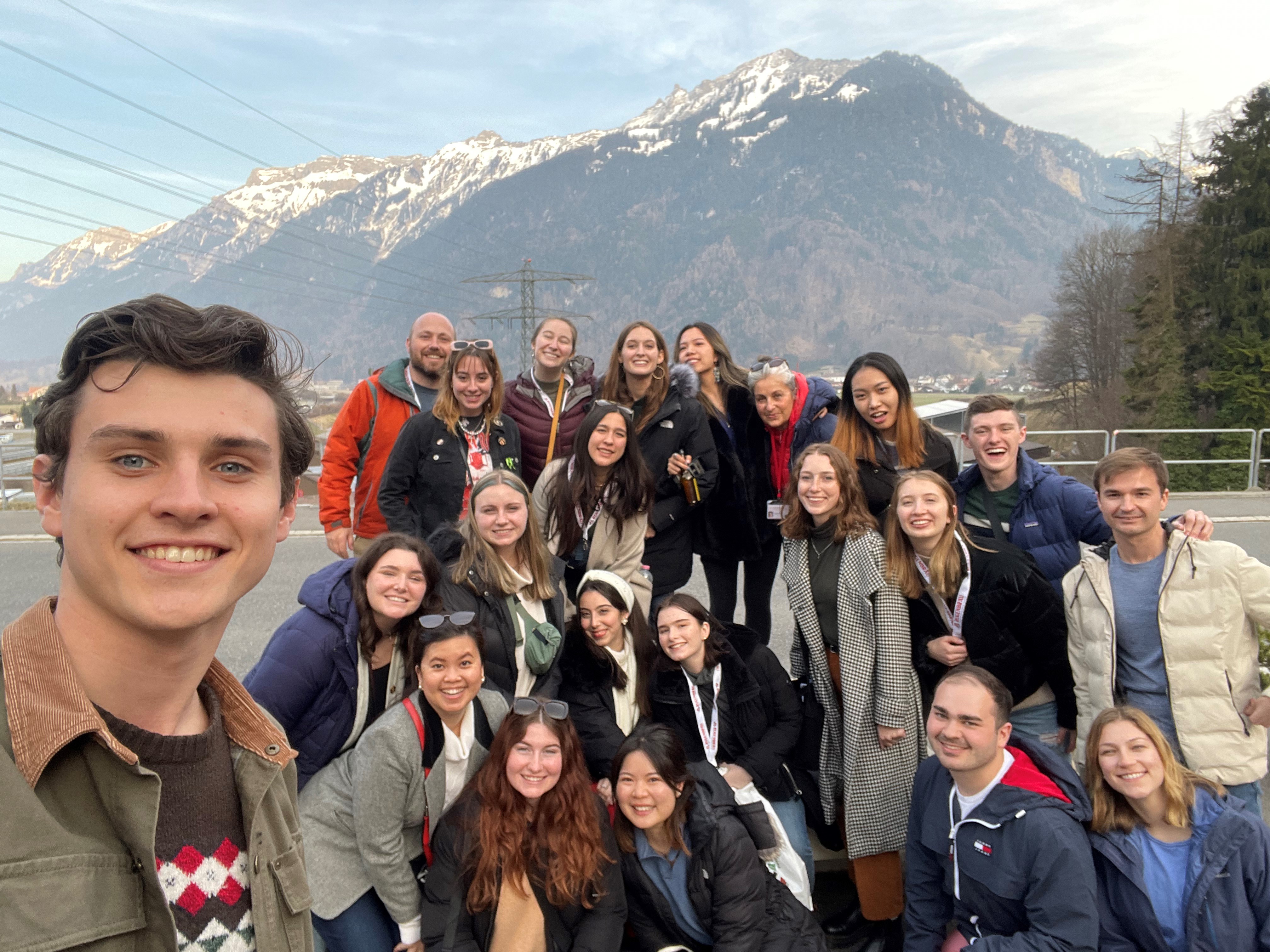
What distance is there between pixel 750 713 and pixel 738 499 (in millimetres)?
1395

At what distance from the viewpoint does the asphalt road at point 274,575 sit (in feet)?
21.3

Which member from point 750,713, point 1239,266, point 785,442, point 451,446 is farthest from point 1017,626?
point 1239,266

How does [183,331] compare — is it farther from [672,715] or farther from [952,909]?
[952,909]

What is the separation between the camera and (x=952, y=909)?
3.04 metres

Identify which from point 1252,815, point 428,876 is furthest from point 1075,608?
point 428,876

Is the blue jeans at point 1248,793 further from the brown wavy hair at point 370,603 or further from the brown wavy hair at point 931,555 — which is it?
the brown wavy hair at point 370,603

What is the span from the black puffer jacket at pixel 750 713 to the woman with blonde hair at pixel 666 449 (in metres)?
0.84

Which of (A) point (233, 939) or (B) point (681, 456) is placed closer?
(A) point (233, 939)

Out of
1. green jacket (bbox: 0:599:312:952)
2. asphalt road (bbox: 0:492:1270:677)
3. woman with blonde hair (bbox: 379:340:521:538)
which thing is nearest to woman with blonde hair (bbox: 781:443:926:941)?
woman with blonde hair (bbox: 379:340:521:538)

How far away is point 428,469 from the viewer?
4387mm

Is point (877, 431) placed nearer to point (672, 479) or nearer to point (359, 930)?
point (672, 479)

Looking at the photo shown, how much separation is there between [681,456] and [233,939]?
11.3 feet

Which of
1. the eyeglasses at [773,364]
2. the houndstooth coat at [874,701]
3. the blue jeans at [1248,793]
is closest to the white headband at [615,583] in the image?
the houndstooth coat at [874,701]

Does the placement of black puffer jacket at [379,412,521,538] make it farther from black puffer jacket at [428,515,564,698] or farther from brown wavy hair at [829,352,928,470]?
brown wavy hair at [829,352,928,470]
